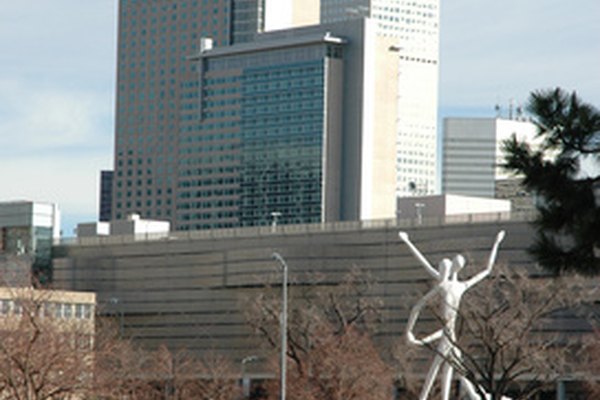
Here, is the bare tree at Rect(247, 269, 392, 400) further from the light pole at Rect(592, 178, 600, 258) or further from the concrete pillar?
the light pole at Rect(592, 178, 600, 258)

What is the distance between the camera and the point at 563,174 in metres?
32.2

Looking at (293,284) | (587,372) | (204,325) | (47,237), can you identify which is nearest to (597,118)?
(587,372)

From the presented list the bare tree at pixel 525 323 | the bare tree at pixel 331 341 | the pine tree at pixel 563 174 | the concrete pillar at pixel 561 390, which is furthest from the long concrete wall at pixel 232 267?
the pine tree at pixel 563 174

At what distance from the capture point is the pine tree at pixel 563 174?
3164cm

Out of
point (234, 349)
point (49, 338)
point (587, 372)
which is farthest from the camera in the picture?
point (234, 349)

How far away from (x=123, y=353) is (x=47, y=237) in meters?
58.2

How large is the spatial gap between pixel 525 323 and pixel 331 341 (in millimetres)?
18843

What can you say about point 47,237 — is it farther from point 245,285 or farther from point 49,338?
point 49,338

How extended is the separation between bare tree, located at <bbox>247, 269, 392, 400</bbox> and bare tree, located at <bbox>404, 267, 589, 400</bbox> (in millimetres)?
4152

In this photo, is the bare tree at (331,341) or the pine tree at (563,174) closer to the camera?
the pine tree at (563,174)

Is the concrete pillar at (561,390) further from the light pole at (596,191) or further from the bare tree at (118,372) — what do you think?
the light pole at (596,191)

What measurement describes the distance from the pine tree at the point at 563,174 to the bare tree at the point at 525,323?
108ft

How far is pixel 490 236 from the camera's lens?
4719 inches

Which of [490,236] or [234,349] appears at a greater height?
[490,236]
